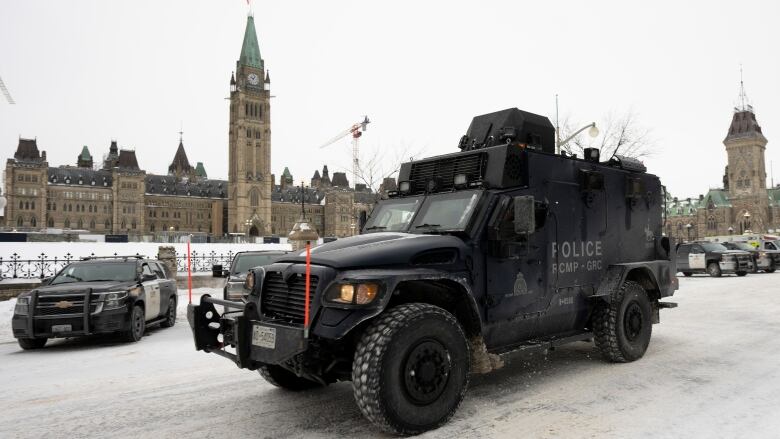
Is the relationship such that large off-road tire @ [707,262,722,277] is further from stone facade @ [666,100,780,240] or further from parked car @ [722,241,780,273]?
stone facade @ [666,100,780,240]

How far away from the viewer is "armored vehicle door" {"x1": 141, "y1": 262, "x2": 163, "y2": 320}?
10900 mm

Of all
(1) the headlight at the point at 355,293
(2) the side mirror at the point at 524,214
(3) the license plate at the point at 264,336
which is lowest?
(3) the license plate at the point at 264,336

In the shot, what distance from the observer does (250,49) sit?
13450 centimetres

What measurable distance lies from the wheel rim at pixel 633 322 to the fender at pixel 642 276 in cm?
43

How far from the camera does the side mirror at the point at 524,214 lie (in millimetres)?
5301

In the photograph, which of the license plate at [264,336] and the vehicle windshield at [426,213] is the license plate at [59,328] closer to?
the vehicle windshield at [426,213]

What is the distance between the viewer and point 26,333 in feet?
30.1

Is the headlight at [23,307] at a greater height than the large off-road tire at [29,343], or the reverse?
the headlight at [23,307]

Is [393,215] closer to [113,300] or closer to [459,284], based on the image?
[459,284]

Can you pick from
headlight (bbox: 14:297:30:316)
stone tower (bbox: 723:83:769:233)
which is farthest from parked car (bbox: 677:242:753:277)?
stone tower (bbox: 723:83:769:233)

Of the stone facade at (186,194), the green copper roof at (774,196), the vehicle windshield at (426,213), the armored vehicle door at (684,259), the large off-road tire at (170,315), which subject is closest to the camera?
the vehicle windshield at (426,213)

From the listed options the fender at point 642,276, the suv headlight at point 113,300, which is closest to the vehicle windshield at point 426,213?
the fender at point 642,276

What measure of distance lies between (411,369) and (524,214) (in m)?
1.93

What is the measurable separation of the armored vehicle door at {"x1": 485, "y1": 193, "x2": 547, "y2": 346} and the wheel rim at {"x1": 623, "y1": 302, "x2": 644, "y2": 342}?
185 cm
